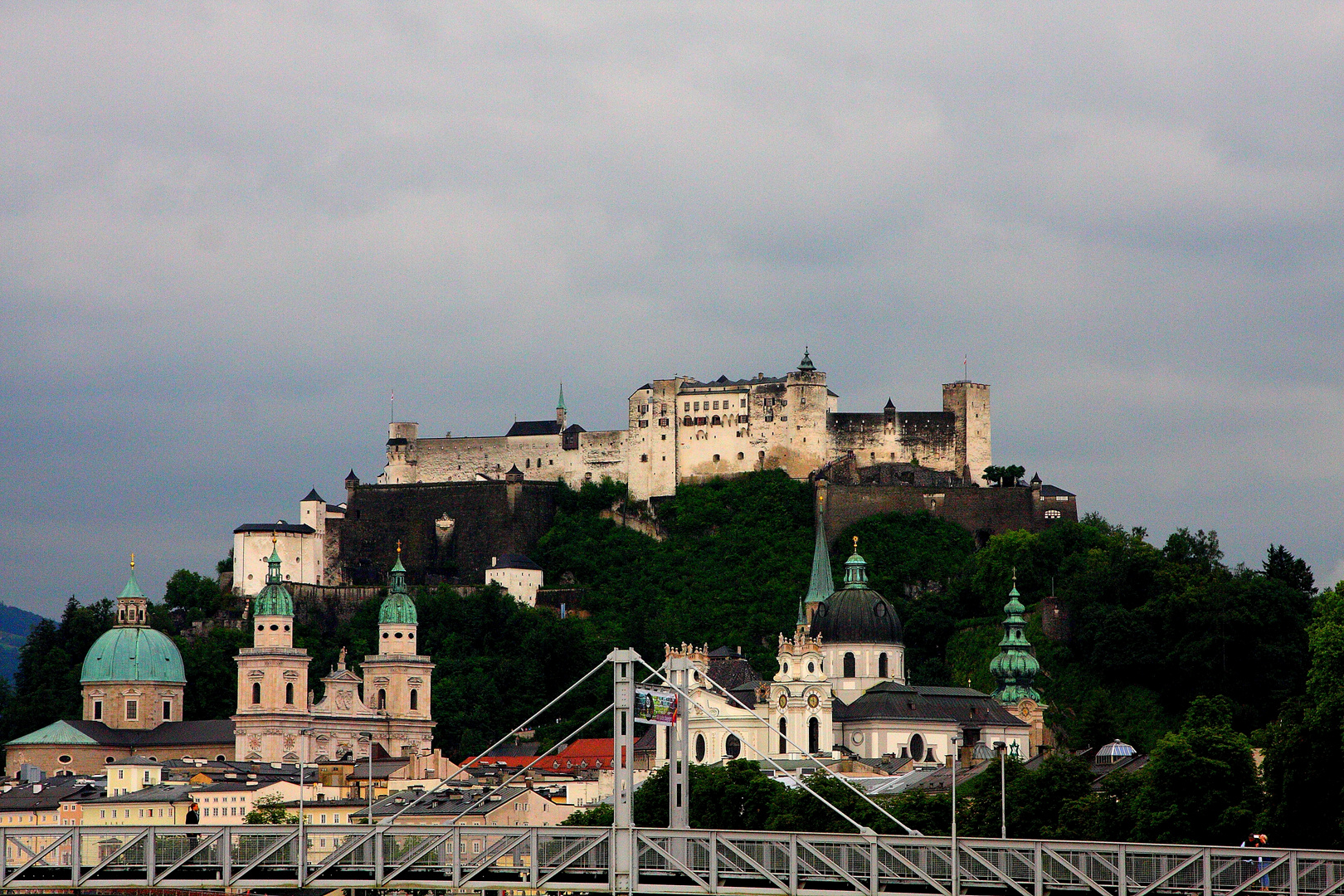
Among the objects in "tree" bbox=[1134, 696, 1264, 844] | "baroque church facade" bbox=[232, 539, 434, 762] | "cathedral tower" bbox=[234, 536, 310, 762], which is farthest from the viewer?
"baroque church facade" bbox=[232, 539, 434, 762]

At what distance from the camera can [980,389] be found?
12369cm

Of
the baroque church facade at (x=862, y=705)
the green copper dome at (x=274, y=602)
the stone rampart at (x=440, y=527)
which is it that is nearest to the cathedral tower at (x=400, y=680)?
the green copper dome at (x=274, y=602)

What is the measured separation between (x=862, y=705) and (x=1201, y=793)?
4440cm

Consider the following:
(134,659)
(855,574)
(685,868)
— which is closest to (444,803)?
(855,574)

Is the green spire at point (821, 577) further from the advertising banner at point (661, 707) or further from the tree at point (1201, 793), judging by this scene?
the advertising banner at point (661, 707)

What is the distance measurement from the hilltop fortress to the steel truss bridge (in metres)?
79.9

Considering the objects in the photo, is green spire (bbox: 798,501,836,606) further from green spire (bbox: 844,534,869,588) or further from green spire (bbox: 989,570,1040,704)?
green spire (bbox: 989,570,1040,704)

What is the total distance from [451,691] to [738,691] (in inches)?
596

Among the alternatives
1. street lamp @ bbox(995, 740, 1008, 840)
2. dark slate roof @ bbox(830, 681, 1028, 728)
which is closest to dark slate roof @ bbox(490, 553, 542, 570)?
dark slate roof @ bbox(830, 681, 1028, 728)

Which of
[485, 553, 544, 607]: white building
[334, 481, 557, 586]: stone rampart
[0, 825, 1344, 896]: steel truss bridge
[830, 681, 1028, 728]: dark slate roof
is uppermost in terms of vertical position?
[334, 481, 557, 586]: stone rampart

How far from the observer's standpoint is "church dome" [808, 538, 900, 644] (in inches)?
4230

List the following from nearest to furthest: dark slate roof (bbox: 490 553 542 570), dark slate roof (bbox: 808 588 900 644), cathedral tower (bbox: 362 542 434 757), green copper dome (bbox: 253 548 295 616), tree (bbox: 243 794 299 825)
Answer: tree (bbox: 243 794 299 825) → dark slate roof (bbox: 808 588 900 644) → cathedral tower (bbox: 362 542 434 757) → green copper dome (bbox: 253 548 295 616) → dark slate roof (bbox: 490 553 542 570)

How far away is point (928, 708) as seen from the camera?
102m

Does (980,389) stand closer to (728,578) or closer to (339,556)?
(728,578)
